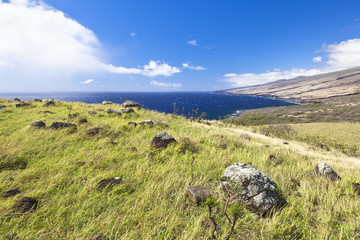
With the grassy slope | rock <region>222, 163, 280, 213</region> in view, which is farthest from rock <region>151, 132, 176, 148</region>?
rock <region>222, 163, 280, 213</region>

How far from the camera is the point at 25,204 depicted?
7.70ft

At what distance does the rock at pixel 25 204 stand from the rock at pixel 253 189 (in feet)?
11.7

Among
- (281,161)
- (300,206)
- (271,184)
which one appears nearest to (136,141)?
(271,184)

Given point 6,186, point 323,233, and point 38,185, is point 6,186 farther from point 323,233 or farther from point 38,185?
point 323,233

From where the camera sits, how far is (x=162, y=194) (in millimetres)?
2963

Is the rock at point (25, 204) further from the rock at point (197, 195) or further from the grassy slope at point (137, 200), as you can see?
the rock at point (197, 195)

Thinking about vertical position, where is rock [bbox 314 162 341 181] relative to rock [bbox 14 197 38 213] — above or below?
below

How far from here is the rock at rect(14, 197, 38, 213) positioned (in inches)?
90.3

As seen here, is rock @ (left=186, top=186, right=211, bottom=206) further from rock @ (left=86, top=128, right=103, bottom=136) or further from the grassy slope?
rock @ (left=86, top=128, right=103, bottom=136)

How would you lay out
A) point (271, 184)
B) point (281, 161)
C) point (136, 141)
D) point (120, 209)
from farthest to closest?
1. point (136, 141)
2. point (281, 161)
3. point (271, 184)
4. point (120, 209)

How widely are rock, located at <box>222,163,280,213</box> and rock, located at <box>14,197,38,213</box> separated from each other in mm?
3564

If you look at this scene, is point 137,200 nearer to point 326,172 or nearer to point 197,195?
point 197,195

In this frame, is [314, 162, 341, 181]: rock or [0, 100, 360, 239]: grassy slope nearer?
[0, 100, 360, 239]: grassy slope

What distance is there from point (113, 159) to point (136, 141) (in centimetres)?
190
